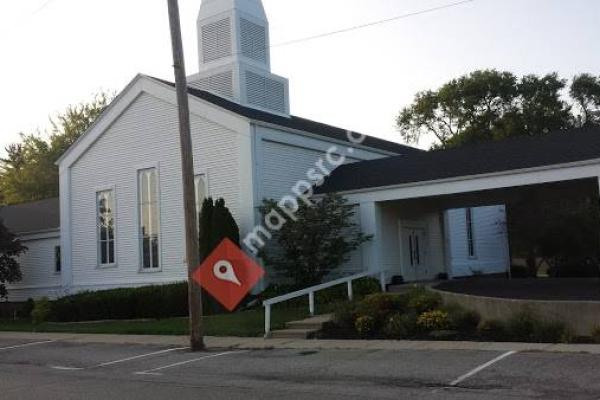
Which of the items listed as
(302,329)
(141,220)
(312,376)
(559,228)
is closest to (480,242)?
(559,228)

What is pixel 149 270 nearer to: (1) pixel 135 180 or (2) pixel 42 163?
(1) pixel 135 180

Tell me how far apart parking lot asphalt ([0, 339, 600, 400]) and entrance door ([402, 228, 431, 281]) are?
12.4m

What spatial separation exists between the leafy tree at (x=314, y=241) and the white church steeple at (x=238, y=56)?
8243mm

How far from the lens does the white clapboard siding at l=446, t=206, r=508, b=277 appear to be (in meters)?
31.8

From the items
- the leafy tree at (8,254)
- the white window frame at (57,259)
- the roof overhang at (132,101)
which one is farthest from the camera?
the white window frame at (57,259)

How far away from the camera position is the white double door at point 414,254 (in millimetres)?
26266

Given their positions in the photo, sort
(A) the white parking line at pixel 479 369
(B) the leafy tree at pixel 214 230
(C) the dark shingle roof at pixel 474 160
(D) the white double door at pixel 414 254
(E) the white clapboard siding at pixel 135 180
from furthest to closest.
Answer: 1. (D) the white double door at pixel 414 254
2. (E) the white clapboard siding at pixel 135 180
3. (B) the leafy tree at pixel 214 230
4. (C) the dark shingle roof at pixel 474 160
5. (A) the white parking line at pixel 479 369

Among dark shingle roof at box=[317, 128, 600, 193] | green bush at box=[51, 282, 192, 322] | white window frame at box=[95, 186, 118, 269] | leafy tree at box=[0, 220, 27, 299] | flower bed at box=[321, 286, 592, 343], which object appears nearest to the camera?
flower bed at box=[321, 286, 592, 343]

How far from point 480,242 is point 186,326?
18743 millimetres

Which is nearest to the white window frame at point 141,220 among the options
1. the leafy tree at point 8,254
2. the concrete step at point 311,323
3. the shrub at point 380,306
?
the leafy tree at point 8,254

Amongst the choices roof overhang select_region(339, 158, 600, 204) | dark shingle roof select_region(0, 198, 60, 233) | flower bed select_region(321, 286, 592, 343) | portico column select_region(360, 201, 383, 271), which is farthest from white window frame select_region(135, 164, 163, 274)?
flower bed select_region(321, 286, 592, 343)

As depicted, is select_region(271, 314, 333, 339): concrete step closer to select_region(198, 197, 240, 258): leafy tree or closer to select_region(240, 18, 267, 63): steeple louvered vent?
select_region(198, 197, 240, 258): leafy tree

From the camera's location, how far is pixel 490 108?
51.0m

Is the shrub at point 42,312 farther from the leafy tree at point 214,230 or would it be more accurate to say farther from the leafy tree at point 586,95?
the leafy tree at point 586,95
